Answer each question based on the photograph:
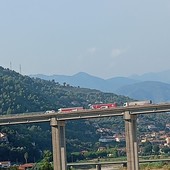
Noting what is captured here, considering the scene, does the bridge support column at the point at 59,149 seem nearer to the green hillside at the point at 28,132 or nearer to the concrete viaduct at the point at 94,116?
the concrete viaduct at the point at 94,116

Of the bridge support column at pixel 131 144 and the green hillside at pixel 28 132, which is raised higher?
the green hillside at pixel 28 132

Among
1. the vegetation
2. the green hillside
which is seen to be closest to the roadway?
the vegetation

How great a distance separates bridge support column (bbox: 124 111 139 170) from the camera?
69.2 meters

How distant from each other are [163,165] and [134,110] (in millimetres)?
38234

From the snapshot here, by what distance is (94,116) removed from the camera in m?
73.9

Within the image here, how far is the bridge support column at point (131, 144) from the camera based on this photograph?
69.2m

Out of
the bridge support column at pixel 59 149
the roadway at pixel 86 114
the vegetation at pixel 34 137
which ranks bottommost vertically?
the bridge support column at pixel 59 149

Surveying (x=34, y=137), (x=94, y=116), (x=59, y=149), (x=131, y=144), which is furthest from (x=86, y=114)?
(x=34, y=137)

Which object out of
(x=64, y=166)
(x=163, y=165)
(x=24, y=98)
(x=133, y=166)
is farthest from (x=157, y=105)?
(x=24, y=98)

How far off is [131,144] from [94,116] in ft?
22.3

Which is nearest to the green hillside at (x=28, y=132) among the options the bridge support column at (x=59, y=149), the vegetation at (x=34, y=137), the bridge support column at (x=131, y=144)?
the vegetation at (x=34, y=137)

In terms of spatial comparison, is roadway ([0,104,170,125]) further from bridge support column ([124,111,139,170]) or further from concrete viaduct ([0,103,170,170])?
bridge support column ([124,111,139,170])

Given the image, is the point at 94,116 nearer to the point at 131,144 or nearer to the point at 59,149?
the point at 59,149

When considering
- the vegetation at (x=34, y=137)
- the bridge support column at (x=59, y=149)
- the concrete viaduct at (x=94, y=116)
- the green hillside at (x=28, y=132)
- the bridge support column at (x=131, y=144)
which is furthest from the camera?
the green hillside at (x=28, y=132)
